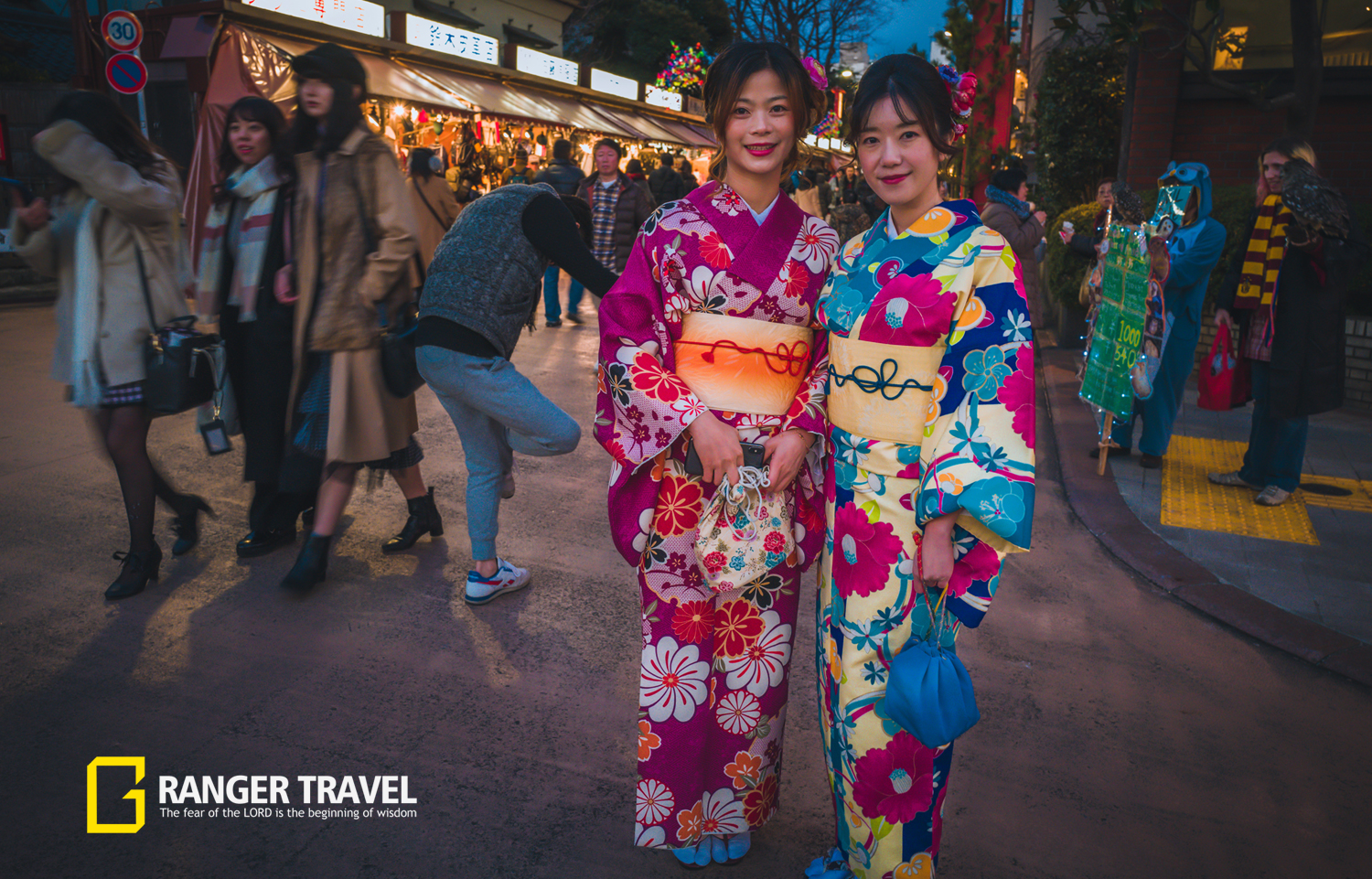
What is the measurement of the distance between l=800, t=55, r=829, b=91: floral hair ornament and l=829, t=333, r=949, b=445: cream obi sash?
634mm

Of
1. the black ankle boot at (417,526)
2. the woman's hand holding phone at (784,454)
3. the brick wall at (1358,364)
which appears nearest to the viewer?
the woman's hand holding phone at (784,454)

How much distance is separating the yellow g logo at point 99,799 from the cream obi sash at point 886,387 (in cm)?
202

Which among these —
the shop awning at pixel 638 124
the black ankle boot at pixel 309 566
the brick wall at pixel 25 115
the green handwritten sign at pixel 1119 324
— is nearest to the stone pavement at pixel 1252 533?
the green handwritten sign at pixel 1119 324

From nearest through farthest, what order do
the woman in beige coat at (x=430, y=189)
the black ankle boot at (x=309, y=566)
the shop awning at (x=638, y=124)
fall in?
the black ankle boot at (x=309, y=566) < the woman in beige coat at (x=430, y=189) < the shop awning at (x=638, y=124)

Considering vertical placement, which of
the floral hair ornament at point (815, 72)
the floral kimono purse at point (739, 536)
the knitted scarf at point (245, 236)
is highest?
the floral hair ornament at point (815, 72)

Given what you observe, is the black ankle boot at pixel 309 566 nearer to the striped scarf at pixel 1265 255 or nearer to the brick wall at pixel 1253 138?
the striped scarf at pixel 1265 255

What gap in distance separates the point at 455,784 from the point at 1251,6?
423 inches

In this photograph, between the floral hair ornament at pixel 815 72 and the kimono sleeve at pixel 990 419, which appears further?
the floral hair ornament at pixel 815 72

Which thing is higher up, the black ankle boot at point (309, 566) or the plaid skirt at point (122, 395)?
the plaid skirt at point (122, 395)

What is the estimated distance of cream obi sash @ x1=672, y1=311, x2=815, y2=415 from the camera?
6.25 feet

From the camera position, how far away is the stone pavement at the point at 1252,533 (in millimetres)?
3307

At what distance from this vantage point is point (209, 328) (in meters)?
3.58

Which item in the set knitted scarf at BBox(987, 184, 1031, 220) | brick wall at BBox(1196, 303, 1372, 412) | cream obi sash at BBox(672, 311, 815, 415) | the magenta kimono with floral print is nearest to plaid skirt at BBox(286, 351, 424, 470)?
the magenta kimono with floral print

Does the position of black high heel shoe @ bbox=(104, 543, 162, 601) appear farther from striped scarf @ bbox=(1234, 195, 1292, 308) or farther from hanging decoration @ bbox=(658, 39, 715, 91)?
hanging decoration @ bbox=(658, 39, 715, 91)
